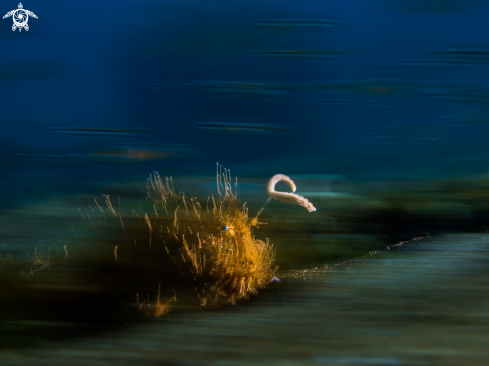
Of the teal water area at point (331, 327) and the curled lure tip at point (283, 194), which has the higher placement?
the curled lure tip at point (283, 194)

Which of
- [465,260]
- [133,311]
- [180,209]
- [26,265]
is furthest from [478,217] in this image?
[26,265]

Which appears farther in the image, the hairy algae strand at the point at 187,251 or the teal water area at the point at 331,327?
the hairy algae strand at the point at 187,251

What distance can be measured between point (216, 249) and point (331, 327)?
4.11 ft

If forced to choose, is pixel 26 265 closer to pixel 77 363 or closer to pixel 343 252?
pixel 77 363

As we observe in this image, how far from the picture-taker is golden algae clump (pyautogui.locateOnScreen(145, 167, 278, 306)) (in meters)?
3.53

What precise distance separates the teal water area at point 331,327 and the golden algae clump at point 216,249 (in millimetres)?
189

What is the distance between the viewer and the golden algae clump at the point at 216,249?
3.53 meters

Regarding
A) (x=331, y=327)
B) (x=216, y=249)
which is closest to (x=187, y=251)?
(x=216, y=249)

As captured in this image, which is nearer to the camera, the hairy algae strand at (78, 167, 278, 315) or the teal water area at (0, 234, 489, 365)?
the teal water area at (0, 234, 489, 365)

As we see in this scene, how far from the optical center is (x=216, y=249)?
363 cm

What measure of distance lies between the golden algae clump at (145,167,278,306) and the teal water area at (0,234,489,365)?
0.19 m

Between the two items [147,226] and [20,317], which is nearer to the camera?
[20,317]

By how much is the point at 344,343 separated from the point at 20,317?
2.17 m

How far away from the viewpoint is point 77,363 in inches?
88.3
